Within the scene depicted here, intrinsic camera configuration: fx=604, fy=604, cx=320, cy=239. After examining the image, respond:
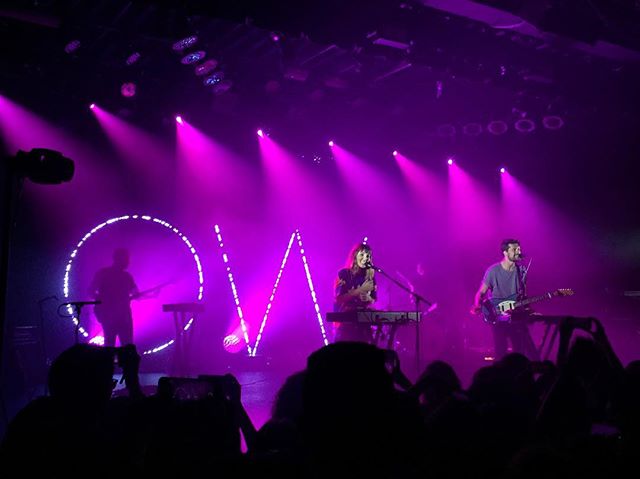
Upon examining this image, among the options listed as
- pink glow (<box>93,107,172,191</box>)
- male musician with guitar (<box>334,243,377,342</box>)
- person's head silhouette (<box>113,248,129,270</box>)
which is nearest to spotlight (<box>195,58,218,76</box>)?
pink glow (<box>93,107,172,191</box>)

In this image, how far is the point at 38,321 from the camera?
1123cm

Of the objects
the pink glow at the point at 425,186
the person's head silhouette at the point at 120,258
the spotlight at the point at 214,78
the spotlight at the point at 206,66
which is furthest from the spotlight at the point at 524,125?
the person's head silhouette at the point at 120,258

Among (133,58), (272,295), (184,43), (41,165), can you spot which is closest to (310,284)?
(272,295)

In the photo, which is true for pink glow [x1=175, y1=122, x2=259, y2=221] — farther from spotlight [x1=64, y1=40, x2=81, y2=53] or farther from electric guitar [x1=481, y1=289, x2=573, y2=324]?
electric guitar [x1=481, y1=289, x2=573, y2=324]

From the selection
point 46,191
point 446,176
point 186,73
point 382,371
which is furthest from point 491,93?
point 382,371

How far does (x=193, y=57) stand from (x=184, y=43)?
1.44 ft

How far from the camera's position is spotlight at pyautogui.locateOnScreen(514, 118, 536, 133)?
1170 centimetres

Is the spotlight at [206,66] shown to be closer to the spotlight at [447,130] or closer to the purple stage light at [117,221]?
the purple stage light at [117,221]

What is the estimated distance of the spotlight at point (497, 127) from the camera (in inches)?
471

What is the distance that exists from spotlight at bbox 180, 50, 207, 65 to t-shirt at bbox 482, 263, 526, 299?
5.51m

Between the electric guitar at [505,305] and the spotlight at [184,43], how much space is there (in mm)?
5851

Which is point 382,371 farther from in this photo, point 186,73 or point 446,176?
point 446,176

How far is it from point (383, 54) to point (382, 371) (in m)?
7.16

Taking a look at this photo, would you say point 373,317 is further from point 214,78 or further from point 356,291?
point 214,78
